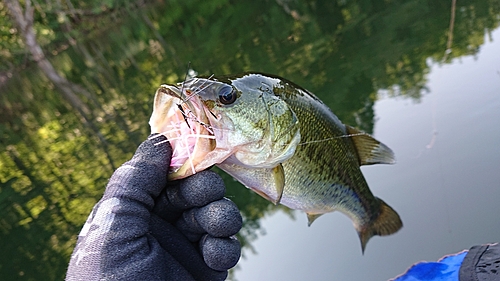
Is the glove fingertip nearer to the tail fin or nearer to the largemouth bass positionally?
the largemouth bass

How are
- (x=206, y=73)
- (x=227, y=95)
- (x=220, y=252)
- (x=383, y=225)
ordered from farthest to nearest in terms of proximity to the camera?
(x=206, y=73) → (x=383, y=225) → (x=220, y=252) → (x=227, y=95)

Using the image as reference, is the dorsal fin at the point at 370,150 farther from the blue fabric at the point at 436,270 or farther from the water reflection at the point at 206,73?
the water reflection at the point at 206,73

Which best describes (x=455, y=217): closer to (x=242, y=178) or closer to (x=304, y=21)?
(x=242, y=178)

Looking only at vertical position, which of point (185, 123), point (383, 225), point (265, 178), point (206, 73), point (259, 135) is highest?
point (206, 73)

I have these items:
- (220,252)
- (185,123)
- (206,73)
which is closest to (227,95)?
(185,123)

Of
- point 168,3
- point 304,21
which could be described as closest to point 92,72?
point 304,21

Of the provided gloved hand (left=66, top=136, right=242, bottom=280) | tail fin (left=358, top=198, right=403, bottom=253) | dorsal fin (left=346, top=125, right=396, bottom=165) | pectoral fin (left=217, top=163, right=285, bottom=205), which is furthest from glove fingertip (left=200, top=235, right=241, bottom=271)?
tail fin (left=358, top=198, right=403, bottom=253)

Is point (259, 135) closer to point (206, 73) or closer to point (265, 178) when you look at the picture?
point (265, 178)
